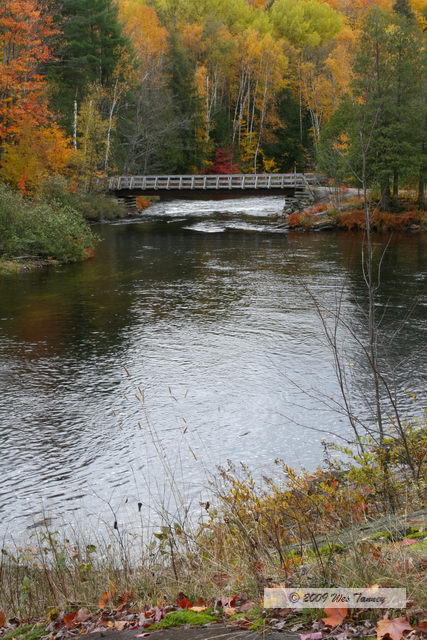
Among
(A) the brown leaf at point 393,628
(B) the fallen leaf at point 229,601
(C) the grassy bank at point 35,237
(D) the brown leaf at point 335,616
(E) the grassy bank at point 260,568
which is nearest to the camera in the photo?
(A) the brown leaf at point 393,628

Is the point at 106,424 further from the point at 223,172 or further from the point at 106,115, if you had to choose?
the point at 223,172

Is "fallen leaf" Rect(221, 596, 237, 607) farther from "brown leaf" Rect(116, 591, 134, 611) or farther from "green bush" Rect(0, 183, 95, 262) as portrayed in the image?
"green bush" Rect(0, 183, 95, 262)

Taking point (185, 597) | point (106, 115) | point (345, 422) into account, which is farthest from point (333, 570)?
point (106, 115)

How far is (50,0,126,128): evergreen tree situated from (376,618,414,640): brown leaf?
51.7 m

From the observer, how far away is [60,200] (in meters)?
39.3

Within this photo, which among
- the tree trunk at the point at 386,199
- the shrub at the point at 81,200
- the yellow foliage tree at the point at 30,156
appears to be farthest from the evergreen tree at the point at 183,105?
the tree trunk at the point at 386,199

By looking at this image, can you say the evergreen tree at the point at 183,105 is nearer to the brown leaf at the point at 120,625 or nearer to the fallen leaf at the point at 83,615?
the fallen leaf at the point at 83,615

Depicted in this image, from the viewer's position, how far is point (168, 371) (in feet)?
54.2


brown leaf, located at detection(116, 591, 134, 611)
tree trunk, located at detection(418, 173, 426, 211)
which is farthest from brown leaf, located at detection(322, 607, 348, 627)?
tree trunk, located at detection(418, 173, 426, 211)

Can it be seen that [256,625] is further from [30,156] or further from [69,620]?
[30,156]

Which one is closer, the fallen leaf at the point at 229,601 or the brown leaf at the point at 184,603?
the fallen leaf at the point at 229,601

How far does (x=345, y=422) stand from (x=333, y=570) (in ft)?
30.7

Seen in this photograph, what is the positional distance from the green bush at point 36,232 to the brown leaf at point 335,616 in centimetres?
2880

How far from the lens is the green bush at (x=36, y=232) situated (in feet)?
101
